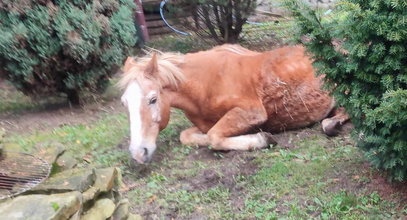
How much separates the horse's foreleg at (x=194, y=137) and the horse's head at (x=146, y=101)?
0.46 meters

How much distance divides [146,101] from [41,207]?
96.4 inches

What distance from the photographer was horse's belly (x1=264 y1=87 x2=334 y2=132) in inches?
235

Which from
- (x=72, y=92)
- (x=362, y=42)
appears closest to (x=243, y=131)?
(x=362, y=42)

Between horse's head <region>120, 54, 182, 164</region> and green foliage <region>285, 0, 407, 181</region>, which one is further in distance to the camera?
horse's head <region>120, 54, 182, 164</region>

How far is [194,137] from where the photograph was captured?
19.5 feet

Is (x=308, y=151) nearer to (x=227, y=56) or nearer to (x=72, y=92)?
(x=227, y=56)

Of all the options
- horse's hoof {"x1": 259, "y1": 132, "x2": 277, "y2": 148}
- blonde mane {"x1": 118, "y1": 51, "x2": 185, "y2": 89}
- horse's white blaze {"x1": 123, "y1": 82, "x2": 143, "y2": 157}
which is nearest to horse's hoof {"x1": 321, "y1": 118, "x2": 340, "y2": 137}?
horse's hoof {"x1": 259, "y1": 132, "x2": 277, "y2": 148}

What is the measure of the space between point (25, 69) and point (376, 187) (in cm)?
454

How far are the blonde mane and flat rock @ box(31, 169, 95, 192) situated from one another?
183 cm

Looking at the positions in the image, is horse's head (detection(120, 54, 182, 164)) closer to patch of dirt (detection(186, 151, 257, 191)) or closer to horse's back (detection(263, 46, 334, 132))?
patch of dirt (detection(186, 151, 257, 191))

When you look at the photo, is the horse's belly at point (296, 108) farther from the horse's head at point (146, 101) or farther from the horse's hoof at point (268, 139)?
the horse's head at point (146, 101)

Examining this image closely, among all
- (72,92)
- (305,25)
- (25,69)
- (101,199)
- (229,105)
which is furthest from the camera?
(72,92)

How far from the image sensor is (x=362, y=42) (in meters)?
3.89

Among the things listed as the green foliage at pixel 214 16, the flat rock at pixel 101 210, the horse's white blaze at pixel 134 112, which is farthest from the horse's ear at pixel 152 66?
the green foliage at pixel 214 16
